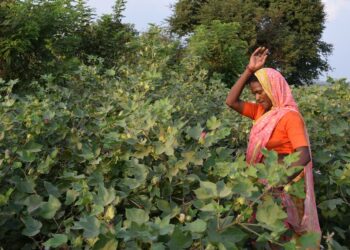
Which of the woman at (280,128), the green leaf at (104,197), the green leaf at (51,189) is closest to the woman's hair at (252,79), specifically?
the woman at (280,128)

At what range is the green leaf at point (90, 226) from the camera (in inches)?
59.7

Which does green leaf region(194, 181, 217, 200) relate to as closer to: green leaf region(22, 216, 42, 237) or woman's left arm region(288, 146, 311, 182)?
green leaf region(22, 216, 42, 237)

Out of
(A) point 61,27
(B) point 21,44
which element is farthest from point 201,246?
(A) point 61,27

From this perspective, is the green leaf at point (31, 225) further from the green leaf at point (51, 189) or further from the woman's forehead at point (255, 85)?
the woman's forehead at point (255, 85)

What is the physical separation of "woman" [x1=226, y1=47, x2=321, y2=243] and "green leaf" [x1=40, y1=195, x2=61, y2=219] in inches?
41.2

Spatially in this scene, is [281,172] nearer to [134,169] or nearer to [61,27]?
[134,169]

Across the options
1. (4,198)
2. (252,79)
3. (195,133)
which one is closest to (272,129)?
(252,79)

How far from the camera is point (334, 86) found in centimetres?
427

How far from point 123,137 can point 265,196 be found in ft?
1.89

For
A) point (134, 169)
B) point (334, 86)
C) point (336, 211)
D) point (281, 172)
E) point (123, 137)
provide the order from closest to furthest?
point (281, 172)
point (134, 169)
point (123, 137)
point (336, 211)
point (334, 86)

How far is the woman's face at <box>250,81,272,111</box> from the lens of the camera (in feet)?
9.89

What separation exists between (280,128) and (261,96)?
256 millimetres

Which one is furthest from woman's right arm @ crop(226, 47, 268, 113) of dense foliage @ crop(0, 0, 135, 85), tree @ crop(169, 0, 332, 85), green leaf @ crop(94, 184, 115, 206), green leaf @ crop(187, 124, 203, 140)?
tree @ crop(169, 0, 332, 85)

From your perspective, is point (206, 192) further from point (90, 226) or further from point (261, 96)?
point (261, 96)
